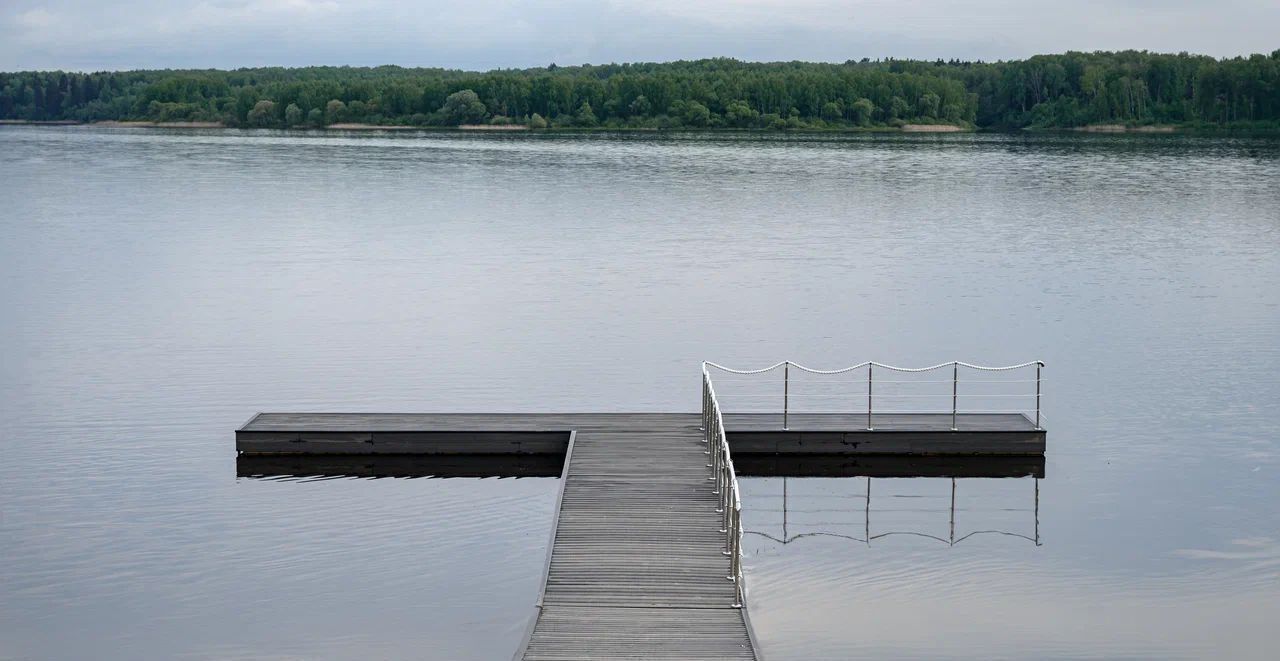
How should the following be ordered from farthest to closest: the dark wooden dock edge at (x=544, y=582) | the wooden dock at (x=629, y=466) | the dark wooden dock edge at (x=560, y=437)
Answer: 1. the dark wooden dock edge at (x=560, y=437)
2. the wooden dock at (x=629, y=466)
3. the dark wooden dock edge at (x=544, y=582)

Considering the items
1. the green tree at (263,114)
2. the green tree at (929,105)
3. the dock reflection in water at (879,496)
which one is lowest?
the dock reflection in water at (879,496)

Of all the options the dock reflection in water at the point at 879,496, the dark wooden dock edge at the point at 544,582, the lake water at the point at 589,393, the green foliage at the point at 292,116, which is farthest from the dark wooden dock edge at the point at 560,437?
the green foliage at the point at 292,116

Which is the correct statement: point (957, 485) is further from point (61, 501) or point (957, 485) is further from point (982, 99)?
point (982, 99)

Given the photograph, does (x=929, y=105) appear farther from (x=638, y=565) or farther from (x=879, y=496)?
(x=638, y=565)

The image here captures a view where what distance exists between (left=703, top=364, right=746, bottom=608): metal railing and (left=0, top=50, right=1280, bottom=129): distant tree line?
127 metres

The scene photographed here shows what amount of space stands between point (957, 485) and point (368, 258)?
22.6 meters

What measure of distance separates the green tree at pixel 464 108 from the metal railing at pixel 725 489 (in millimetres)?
129167

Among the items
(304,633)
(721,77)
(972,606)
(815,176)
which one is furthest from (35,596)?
(721,77)

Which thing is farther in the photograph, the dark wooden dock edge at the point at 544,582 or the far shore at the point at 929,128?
the far shore at the point at 929,128

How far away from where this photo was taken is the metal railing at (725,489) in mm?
11398

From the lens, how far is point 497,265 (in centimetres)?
3506

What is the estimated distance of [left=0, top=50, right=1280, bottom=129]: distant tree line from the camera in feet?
459

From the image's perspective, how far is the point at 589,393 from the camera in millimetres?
21109

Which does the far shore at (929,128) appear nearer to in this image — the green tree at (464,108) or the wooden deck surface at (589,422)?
the green tree at (464,108)
